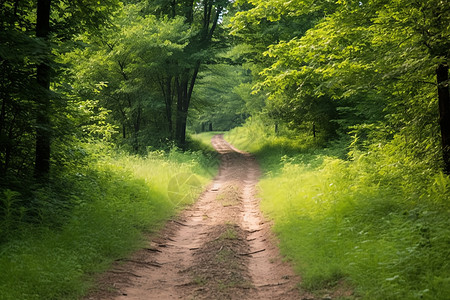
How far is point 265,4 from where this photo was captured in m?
9.32

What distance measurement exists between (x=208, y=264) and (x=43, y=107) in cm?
471

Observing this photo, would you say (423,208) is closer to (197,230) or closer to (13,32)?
(197,230)

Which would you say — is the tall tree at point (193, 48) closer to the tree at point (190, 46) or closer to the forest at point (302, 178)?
the tree at point (190, 46)

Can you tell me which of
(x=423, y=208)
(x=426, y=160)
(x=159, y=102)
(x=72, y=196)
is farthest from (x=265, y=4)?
(x=159, y=102)

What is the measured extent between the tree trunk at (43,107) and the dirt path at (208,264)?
3.15m

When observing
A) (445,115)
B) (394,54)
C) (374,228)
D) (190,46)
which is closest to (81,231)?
(374,228)

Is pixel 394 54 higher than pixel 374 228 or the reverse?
higher

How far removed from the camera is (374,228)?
6.52 metres

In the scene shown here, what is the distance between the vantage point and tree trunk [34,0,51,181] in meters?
7.18

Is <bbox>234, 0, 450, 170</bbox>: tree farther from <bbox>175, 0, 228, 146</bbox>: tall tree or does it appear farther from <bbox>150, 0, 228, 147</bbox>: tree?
<bbox>175, 0, 228, 146</bbox>: tall tree

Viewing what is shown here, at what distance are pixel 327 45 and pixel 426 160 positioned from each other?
3.55m

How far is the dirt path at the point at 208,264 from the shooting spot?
5.58 meters

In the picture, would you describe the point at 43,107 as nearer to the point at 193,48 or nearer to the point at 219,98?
the point at 193,48

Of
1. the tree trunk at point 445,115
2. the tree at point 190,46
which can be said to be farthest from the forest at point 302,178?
the tree at point 190,46
